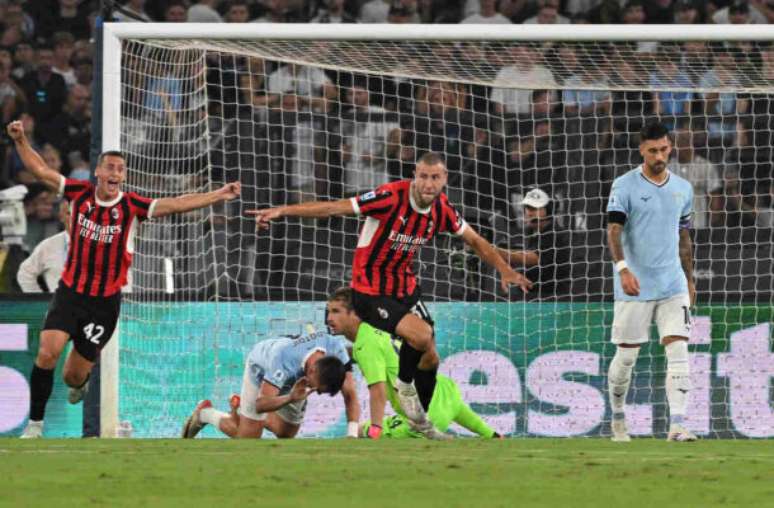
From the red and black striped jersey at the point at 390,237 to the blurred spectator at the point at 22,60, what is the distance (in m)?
7.07

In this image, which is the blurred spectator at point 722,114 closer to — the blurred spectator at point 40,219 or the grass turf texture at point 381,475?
the grass turf texture at point 381,475

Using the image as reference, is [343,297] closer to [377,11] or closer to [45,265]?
[45,265]

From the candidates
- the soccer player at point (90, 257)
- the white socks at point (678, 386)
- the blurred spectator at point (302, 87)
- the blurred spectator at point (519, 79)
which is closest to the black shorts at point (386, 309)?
the soccer player at point (90, 257)

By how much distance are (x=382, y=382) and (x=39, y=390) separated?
2465mm

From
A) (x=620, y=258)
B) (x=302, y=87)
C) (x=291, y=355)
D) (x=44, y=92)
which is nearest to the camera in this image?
(x=620, y=258)

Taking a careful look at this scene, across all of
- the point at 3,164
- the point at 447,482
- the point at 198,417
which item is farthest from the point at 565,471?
the point at 3,164

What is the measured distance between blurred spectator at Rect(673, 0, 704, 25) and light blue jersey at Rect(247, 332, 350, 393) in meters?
6.25

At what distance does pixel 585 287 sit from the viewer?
13.6 metres

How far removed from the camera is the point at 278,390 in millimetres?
12398

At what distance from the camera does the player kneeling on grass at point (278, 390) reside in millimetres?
12172

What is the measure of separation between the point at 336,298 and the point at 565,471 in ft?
17.2

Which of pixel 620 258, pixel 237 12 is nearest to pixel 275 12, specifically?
pixel 237 12

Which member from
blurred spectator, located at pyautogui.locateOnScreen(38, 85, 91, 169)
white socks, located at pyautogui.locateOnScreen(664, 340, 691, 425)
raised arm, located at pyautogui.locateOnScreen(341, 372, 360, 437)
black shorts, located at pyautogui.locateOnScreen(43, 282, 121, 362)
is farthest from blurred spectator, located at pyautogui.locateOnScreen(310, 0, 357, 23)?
white socks, located at pyautogui.locateOnScreen(664, 340, 691, 425)

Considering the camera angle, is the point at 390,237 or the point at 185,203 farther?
the point at 185,203
